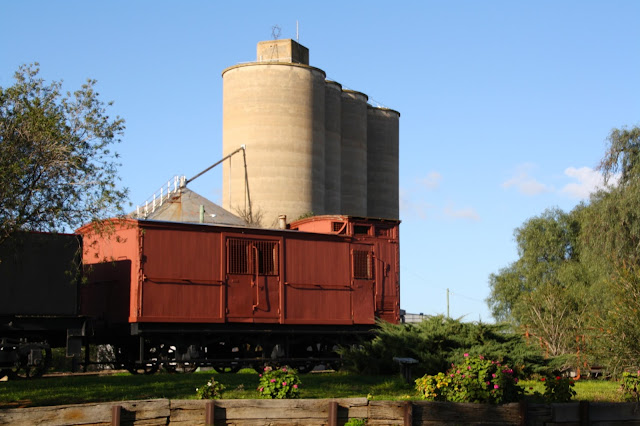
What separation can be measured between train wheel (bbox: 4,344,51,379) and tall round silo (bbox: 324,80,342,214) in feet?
173

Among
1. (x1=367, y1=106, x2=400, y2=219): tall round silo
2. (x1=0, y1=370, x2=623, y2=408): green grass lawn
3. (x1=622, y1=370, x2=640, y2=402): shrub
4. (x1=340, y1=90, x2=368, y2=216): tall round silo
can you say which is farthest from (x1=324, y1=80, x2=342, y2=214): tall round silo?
(x1=622, y1=370, x2=640, y2=402): shrub

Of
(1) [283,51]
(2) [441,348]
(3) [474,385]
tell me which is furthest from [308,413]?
(1) [283,51]

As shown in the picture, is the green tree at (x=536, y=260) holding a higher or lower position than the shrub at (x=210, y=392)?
higher

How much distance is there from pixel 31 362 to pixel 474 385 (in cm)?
1117

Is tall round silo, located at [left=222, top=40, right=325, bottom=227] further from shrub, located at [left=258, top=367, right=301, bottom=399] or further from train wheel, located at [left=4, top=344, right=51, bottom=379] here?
shrub, located at [left=258, top=367, right=301, bottom=399]

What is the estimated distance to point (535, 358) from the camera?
838 inches

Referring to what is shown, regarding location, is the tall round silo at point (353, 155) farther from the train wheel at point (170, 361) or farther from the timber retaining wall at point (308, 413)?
the timber retaining wall at point (308, 413)

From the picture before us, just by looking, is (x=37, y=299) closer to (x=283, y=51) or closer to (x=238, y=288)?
(x=238, y=288)

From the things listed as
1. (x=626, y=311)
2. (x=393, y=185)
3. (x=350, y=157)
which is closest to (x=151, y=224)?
(x=626, y=311)

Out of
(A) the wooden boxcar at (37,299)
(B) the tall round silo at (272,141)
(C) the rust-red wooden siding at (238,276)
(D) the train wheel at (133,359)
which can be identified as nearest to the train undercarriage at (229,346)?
(D) the train wheel at (133,359)

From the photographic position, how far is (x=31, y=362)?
21.0 metres

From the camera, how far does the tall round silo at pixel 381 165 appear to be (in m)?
83.8

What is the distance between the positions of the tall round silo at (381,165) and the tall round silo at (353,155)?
3.69m

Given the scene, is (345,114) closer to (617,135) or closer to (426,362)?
(617,135)
